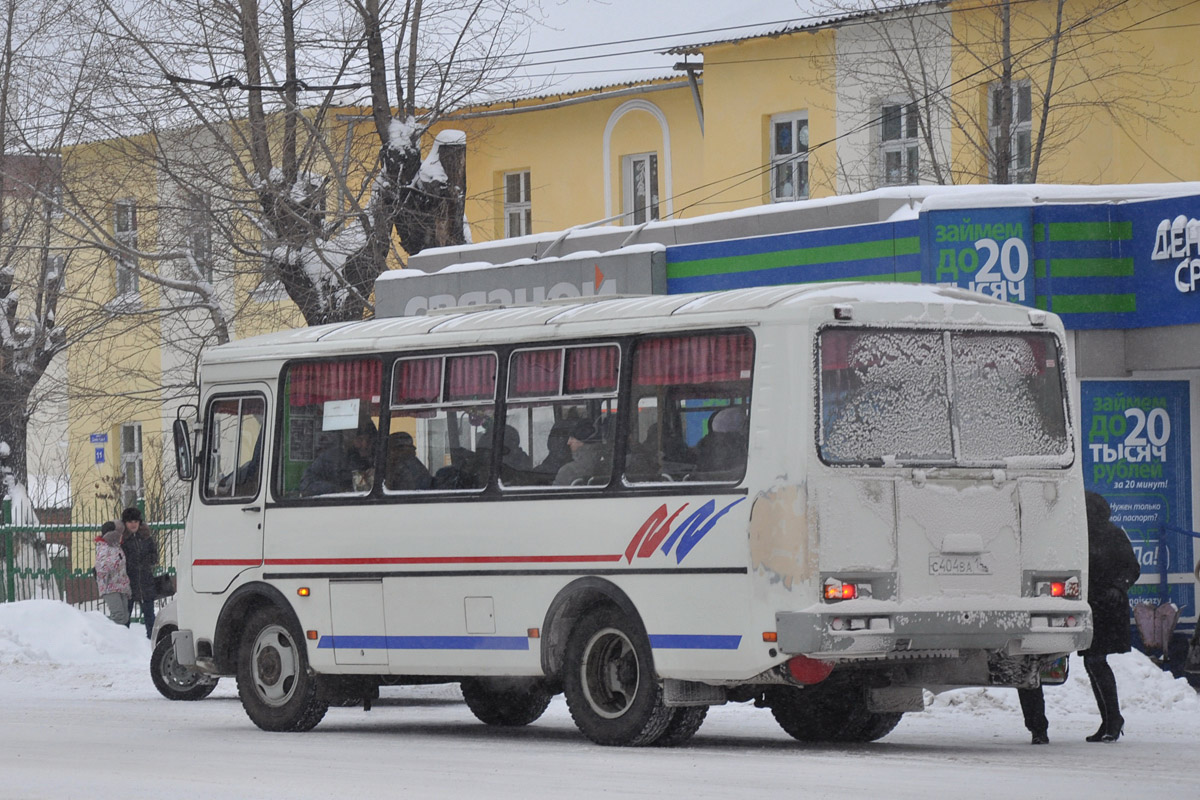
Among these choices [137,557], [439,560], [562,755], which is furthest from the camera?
[137,557]

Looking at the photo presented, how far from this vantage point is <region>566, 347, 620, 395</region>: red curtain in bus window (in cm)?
1341

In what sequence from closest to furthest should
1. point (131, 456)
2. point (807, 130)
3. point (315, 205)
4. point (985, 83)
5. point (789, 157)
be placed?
point (985, 83) < point (315, 205) < point (807, 130) < point (789, 157) < point (131, 456)

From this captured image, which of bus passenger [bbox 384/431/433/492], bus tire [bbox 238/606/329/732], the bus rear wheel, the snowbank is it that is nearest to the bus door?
bus tire [bbox 238/606/329/732]

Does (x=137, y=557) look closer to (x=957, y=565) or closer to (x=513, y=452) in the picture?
(x=513, y=452)

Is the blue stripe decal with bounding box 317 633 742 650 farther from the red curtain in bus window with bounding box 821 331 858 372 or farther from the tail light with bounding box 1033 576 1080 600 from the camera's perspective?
the tail light with bounding box 1033 576 1080 600

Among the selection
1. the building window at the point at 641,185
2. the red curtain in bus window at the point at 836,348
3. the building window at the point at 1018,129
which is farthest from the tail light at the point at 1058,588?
the building window at the point at 641,185

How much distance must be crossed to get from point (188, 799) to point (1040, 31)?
1815cm

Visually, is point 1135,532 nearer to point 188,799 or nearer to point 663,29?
point 188,799

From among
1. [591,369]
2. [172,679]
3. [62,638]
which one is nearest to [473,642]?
[591,369]

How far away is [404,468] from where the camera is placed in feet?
47.8

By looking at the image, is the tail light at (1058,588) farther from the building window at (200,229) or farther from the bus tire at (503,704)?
the building window at (200,229)

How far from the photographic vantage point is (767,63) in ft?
97.0

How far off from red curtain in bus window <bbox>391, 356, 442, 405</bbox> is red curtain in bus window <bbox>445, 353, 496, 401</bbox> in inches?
4.2

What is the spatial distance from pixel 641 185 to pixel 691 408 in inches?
807
